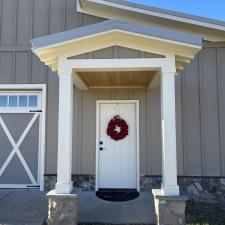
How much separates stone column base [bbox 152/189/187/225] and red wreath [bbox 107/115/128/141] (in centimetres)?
283

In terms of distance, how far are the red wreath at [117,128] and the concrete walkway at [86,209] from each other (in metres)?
1.40

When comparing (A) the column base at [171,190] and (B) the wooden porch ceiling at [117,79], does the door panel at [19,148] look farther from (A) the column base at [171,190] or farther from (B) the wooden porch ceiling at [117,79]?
(A) the column base at [171,190]

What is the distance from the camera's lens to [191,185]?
709cm

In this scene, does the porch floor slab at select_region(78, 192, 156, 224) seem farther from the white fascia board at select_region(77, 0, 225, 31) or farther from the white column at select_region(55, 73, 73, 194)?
the white fascia board at select_region(77, 0, 225, 31)

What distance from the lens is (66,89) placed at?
5.27 m

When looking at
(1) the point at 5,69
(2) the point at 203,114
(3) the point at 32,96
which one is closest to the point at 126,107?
(2) the point at 203,114

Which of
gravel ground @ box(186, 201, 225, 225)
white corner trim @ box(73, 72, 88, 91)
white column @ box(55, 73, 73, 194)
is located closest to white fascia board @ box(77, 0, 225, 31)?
white corner trim @ box(73, 72, 88, 91)

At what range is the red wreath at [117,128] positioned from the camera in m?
7.51

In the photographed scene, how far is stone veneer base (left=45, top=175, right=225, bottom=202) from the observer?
23.0ft

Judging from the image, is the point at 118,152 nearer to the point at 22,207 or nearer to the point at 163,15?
the point at 22,207

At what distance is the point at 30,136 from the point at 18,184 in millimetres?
1143

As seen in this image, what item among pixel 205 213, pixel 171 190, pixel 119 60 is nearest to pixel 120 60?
pixel 119 60

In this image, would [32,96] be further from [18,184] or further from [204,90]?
[204,90]

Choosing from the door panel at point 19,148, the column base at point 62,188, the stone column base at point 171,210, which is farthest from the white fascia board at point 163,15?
the column base at point 62,188
